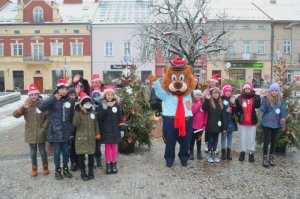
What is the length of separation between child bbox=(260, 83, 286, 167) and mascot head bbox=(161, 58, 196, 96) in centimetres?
147

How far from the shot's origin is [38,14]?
3441cm

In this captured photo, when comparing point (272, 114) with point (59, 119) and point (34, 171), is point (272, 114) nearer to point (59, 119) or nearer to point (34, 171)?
point (59, 119)

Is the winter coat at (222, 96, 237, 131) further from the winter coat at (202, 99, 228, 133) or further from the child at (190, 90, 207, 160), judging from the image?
the child at (190, 90, 207, 160)

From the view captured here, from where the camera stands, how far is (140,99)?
26.6 ft

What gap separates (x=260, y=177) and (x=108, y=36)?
2988cm

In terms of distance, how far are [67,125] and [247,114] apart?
3.40 m

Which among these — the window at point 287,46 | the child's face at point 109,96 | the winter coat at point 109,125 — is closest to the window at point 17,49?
the window at point 287,46

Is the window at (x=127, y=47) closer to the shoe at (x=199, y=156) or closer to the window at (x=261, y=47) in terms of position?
the window at (x=261, y=47)

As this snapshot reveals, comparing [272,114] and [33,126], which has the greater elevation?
[272,114]

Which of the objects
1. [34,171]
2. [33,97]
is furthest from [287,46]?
[34,171]

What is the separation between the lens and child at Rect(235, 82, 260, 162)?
649 cm

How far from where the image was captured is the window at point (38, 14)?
34241mm

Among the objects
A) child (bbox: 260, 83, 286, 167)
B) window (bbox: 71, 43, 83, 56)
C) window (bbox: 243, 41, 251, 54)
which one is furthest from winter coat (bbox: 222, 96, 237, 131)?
window (bbox: 243, 41, 251, 54)

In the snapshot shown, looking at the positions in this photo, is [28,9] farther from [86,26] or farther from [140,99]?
[140,99]
